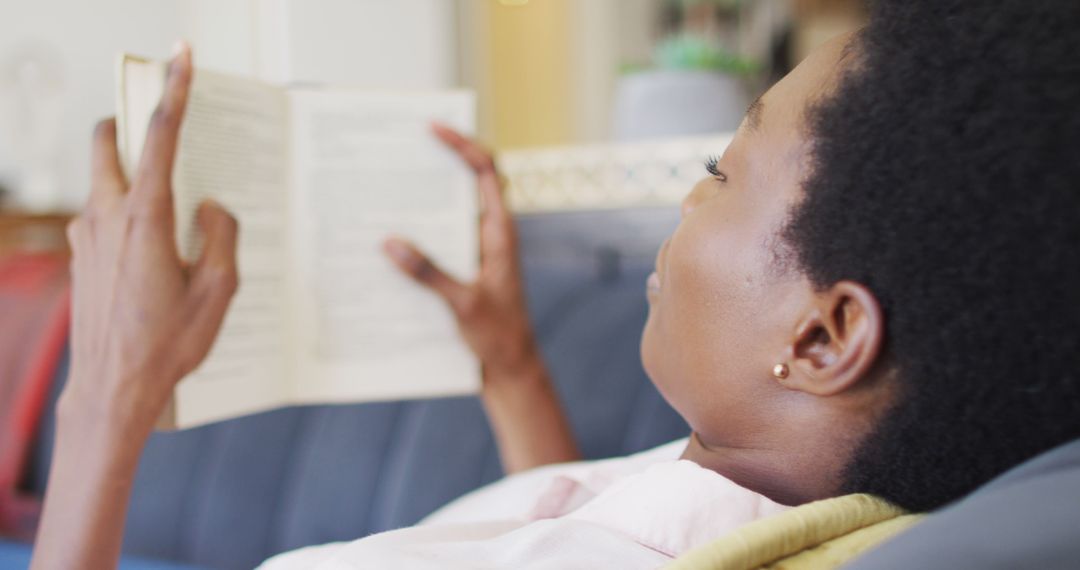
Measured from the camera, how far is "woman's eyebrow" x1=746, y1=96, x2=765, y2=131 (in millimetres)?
589

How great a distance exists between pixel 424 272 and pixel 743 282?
47 cm

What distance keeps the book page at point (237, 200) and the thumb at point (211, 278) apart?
19mm

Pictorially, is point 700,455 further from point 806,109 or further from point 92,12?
point 92,12

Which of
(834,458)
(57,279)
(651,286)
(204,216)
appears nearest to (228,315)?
(204,216)

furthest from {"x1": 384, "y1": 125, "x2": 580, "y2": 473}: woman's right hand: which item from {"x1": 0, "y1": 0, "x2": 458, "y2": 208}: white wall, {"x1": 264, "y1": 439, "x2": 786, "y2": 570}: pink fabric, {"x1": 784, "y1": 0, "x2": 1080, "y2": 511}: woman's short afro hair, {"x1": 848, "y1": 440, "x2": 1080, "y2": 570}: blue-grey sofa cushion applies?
{"x1": 0, "y1": 0, "x2": 458, "y2": 208}: white wall

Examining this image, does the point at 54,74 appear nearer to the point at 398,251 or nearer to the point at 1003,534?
the point at 398,251

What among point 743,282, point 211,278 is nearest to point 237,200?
point 211,278

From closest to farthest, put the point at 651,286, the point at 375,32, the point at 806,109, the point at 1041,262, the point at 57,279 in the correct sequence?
the point at 1041,262 < the point at 806,109 < the point at 651,286 < the point at 57,279 < the point at 375,32

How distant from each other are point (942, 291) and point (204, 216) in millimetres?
557

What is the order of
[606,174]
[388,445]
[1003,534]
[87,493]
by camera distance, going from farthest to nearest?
[606,174], [388,445], [87,493], [1003,534]

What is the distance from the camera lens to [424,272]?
981mm

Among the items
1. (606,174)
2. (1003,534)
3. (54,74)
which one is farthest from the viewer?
(54,74)

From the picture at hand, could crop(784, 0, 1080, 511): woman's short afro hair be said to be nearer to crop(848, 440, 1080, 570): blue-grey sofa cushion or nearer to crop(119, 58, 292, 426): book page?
crop(848, 440, 1080, 570): blue-grey sofa cushion

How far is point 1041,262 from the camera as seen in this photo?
1.45 ft
